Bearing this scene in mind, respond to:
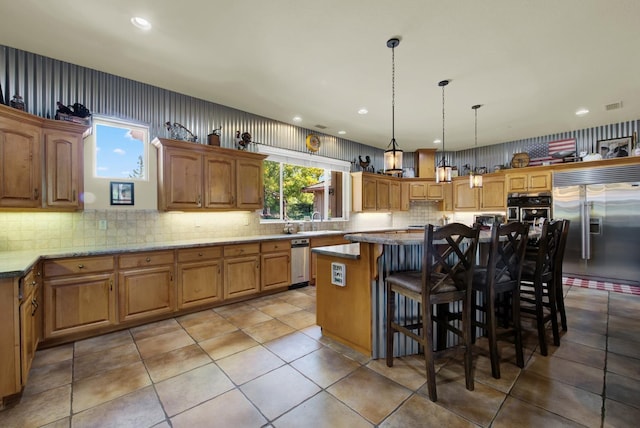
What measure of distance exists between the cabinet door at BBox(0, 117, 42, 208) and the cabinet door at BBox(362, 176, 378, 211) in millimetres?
5220

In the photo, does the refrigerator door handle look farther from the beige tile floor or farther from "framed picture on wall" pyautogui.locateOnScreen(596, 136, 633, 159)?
the beige tile floor

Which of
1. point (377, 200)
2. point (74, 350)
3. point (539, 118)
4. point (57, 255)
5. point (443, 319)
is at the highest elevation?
point (539, 118)

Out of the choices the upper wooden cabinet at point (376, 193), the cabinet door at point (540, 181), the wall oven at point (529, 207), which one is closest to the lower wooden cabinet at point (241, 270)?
the upper wooden cabinet at point (376, 193)

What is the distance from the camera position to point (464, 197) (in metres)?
7.11

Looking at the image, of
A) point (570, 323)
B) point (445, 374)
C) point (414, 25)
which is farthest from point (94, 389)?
point (570, 323)

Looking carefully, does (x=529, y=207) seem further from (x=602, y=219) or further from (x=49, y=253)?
(x=49, y=253)

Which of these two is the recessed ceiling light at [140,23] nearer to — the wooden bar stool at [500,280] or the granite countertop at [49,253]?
the granite countertop at [49,253]

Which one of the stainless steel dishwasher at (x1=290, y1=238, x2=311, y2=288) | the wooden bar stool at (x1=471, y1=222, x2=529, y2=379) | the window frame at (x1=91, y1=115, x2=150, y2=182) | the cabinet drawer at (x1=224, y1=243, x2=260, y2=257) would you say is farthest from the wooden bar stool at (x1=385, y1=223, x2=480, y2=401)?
the window frame at (x1=91, y1=115, x2=150, y2=182)

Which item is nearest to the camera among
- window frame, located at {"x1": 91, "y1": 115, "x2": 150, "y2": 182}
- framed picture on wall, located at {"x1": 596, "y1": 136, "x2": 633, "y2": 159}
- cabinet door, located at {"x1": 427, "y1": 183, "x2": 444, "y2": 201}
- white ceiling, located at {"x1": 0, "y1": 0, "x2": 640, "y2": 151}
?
white ceiling, located at {"x1": 0, "y1": 0, "x2": 640, "y2": 151}

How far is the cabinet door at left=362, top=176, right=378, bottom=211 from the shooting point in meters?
6.37

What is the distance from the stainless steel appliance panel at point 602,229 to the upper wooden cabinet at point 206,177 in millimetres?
5879

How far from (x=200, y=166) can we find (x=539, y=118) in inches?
230

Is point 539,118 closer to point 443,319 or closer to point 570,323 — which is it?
point 570,323

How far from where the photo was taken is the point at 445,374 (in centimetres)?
217
